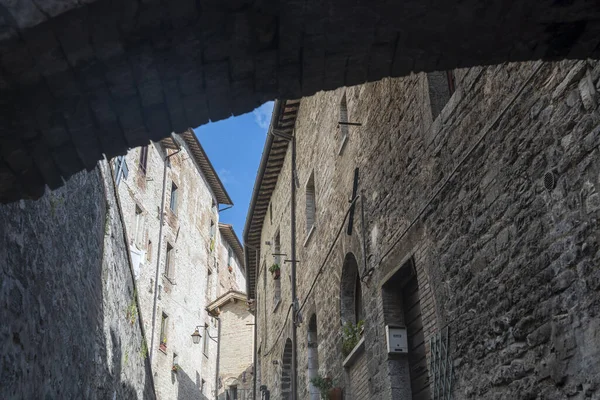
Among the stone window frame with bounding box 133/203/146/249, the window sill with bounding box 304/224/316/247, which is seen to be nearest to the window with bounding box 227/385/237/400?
the stone window frame with bounding box 133/203/146/249

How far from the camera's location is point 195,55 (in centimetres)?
347

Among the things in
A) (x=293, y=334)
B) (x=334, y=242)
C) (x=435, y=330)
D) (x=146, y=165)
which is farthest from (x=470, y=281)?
(x=146, y=165)

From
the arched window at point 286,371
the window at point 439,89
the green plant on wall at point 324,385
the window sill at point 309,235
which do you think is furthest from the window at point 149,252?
the window at point 439,89

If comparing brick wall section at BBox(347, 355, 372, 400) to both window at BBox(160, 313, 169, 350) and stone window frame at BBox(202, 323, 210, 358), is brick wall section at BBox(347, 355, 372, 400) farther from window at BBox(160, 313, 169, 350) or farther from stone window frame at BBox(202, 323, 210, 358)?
stone window frame at BBox(202, 323, 210, 358)

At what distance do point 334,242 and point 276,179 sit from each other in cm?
709

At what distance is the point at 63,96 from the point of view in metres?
3.37

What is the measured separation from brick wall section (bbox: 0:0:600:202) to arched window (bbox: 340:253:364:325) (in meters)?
6.64

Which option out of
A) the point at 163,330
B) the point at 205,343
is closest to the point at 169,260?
the point at 163,330

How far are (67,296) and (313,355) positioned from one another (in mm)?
7531

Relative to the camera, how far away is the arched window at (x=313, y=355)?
12570 millimetres

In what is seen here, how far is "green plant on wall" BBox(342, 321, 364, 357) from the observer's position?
32.6ft

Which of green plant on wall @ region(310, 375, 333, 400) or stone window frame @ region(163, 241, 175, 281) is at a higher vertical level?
stone window frame @ region(163, 241, 175, 281)

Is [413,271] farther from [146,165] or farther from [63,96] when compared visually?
[146,165]

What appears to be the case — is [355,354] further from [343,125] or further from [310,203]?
[310,203]
